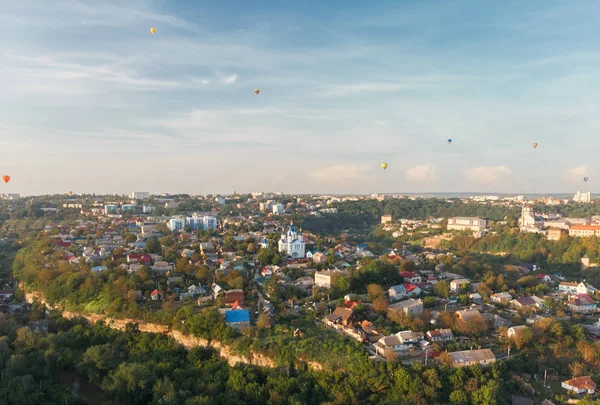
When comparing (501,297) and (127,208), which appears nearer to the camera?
(501,297)

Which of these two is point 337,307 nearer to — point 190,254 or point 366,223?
point 190,254

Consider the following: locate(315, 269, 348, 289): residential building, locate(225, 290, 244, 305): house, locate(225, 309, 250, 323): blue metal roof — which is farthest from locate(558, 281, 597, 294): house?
locate(225, 309, 250, 323): blue metal roof

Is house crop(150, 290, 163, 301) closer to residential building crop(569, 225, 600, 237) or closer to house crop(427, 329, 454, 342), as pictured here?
house crop(427, 329, 454, 342)

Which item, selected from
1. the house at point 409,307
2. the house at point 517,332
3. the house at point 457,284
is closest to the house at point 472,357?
the house at point 517,332

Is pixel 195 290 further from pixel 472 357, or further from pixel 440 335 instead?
pixel 472 357

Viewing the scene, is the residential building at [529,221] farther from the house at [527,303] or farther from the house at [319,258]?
the house at [319,258]

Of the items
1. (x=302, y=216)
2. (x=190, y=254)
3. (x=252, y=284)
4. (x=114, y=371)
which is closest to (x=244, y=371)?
(x=114, y=371)

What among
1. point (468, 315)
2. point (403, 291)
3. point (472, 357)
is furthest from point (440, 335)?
point (403, 291)
